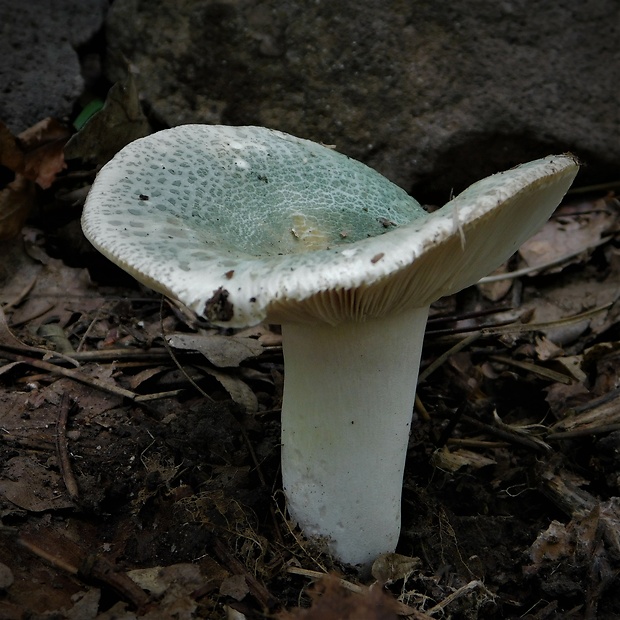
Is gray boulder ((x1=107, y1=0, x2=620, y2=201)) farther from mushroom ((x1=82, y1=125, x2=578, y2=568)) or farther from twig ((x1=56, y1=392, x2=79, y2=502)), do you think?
twig ((x1=56, y1=392, x2=79, y2=502))

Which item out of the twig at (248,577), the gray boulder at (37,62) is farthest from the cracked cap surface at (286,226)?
the gray boulder at (37,62)

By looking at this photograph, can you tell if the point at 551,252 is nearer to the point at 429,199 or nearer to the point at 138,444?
the point at 429,199

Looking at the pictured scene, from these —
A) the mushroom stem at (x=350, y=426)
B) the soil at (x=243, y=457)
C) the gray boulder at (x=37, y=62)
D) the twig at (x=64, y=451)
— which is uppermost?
the gray boulder at (x=37, y=62)

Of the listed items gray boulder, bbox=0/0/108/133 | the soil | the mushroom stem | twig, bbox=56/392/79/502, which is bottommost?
the soil

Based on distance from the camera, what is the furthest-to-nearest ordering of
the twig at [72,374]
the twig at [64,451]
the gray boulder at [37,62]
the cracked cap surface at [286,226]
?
the gray boulder at [37,62] → the twig at [72,374] → the twig at [64,451] → the cracked cap surface at [286,226]

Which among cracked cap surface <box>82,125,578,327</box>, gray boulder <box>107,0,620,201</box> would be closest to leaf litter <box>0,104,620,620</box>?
gray boulder <box>107,0,620,201</box>

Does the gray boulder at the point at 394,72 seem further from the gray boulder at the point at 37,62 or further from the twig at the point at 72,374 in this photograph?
the twig at the point at 72,374

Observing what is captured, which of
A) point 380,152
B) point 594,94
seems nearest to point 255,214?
point 380,152

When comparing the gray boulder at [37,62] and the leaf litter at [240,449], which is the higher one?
the gray boulder at [37,62]
